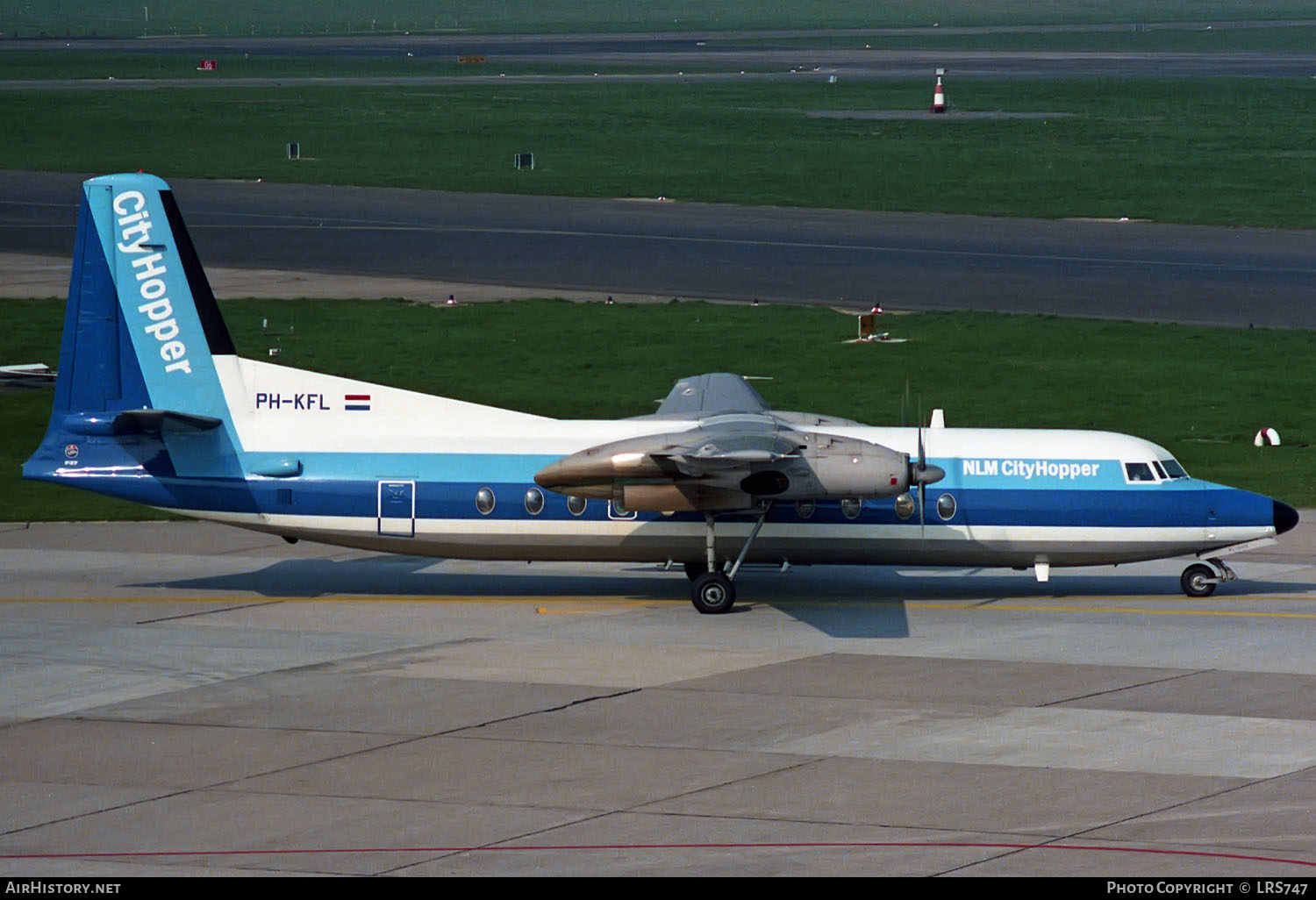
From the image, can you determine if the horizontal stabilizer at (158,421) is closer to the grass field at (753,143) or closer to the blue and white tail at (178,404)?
the blue and white tail at (178,404)

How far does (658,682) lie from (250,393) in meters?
9.13

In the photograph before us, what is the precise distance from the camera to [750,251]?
220 feet

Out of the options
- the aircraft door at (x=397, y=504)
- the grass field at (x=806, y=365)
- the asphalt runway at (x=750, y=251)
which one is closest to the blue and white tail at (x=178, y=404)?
the aircraft door at (x=397, y=504)

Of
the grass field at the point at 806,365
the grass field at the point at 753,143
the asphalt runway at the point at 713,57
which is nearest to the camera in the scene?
the grass field at the point at 806,365

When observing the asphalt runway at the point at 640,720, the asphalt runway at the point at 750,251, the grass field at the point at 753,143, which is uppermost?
the grass field at the point at 753,143

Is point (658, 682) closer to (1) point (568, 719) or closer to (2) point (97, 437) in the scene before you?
(1) point (568, 719)

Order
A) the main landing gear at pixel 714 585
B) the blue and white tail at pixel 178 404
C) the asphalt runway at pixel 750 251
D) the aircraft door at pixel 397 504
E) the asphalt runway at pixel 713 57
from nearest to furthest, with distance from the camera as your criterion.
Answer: the main landing gear at pixel 714 585 → the aircraft door at pixel 397 504 → the blue and white tail at pixel 178 404 → the asphalt runway at pixel 750 251 → the asphalt runway at pixel 713 57

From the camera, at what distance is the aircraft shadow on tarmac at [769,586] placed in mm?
31375

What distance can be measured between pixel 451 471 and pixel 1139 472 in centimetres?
1069

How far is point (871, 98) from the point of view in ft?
393

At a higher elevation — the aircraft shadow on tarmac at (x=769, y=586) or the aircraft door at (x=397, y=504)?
the aircraft door at (x=397, y=504)

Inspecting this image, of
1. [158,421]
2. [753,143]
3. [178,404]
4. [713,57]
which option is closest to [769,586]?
[178,404]

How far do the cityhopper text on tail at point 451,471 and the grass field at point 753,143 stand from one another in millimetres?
44427

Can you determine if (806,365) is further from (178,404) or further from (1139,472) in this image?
(178,404)
